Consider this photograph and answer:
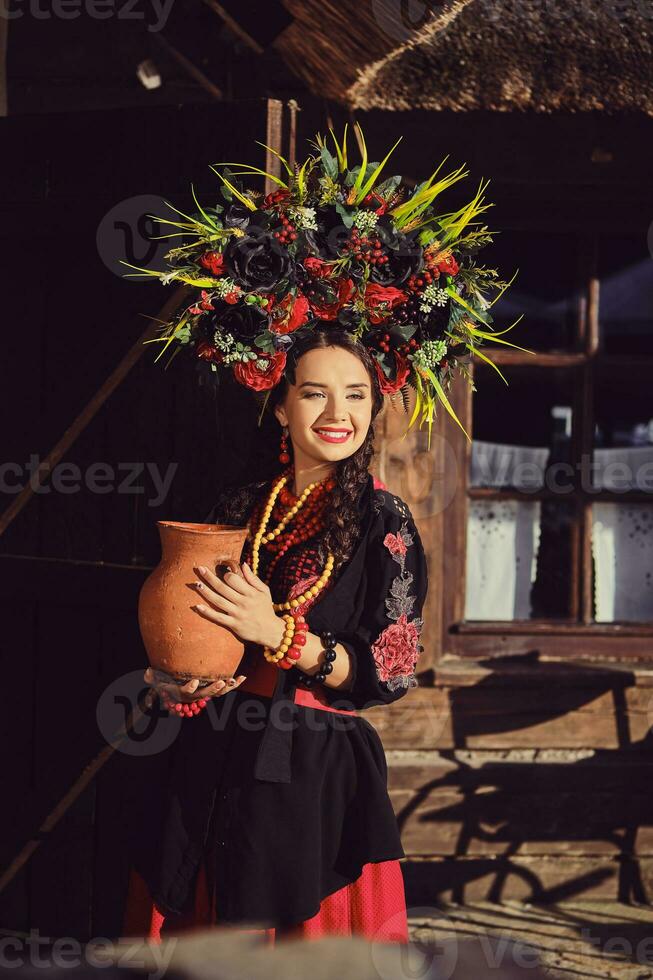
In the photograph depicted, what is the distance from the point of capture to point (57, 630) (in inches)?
112

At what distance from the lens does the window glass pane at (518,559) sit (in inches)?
154

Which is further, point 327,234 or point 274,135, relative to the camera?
point 274,135

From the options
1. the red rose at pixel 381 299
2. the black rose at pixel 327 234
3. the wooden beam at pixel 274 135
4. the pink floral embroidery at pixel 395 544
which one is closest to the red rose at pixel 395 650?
the pink floral embroidery at pixel 395 544

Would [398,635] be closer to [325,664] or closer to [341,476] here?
[325,664]

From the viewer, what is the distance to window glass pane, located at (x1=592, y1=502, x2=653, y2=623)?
3930 mm

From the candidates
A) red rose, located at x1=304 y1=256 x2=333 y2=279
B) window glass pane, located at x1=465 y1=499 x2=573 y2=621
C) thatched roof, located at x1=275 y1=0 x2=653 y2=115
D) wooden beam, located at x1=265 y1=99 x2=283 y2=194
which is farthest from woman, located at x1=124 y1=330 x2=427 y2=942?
window glass pane, located at x1=465 y1=499 x2=573 y2=621

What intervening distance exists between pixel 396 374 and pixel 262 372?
0.28 metres

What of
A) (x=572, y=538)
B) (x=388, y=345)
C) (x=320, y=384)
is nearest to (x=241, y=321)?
(x=320, y=384)

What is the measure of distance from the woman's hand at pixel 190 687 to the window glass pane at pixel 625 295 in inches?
94.1

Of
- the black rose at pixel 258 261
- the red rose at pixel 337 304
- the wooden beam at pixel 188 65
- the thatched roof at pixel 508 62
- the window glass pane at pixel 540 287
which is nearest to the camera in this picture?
the black rose at pixel 258 261

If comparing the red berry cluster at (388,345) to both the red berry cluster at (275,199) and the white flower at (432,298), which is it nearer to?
the white flower at (432,298)

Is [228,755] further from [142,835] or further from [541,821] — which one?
[541,821]

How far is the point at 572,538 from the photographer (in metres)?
3.89

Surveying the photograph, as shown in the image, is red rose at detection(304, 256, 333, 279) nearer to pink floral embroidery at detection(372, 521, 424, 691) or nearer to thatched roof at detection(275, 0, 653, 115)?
pink floral embroidery at detection(372, 521, 424, 691)
